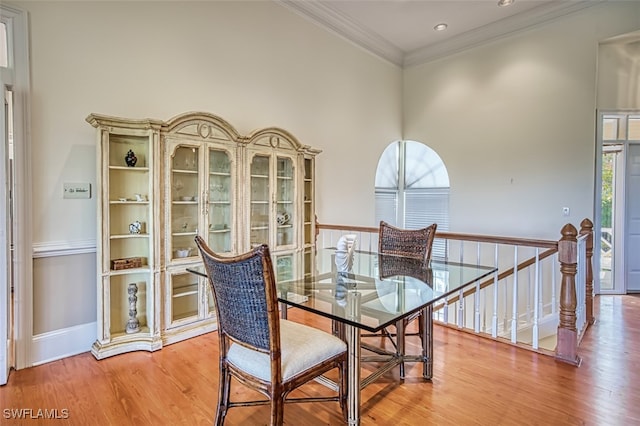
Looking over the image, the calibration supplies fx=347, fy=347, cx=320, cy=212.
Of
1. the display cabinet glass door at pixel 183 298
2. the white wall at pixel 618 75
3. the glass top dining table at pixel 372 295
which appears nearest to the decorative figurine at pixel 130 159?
the display cabinet glass door at pixel 183 298

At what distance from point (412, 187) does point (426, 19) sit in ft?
8.07

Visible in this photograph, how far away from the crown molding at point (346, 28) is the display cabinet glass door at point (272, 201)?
1.91 metres

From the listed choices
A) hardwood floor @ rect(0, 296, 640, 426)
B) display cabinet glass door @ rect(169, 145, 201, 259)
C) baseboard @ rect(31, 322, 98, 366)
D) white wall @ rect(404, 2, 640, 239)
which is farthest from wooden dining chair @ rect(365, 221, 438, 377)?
white wall @ rect(404, 2, 640, 239)

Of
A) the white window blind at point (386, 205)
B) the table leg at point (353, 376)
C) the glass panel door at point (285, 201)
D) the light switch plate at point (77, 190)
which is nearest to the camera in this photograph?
the table leg at point (353, 376)

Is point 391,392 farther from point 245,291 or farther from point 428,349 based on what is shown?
point 245,291

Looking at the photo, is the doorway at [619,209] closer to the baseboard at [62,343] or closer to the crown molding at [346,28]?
the crown molding at [346,28]

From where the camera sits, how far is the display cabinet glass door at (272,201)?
11.4ft

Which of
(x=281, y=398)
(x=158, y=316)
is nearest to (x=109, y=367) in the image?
(x=158, y=316)

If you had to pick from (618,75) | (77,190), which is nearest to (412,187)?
(618,75)

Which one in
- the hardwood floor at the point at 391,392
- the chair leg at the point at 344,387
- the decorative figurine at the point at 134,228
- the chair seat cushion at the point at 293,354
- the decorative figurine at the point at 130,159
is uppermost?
the decorative figurine at the point at 130,159

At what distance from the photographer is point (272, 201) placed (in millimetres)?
3541

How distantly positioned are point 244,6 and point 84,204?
2.51m

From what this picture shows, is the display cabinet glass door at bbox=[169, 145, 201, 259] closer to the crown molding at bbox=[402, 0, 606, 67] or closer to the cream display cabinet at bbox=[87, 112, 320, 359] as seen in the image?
the cream display cabinet at bbox=[87, 112, 320, 359]

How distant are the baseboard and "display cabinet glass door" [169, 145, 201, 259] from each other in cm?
85
